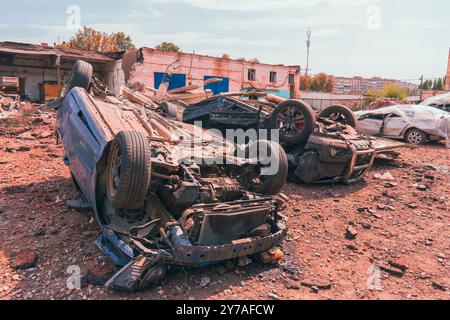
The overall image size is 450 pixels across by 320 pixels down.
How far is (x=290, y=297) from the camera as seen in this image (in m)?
3.14

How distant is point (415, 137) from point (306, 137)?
20.1 feet

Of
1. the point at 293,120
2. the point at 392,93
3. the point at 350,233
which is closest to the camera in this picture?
the point at 350,233

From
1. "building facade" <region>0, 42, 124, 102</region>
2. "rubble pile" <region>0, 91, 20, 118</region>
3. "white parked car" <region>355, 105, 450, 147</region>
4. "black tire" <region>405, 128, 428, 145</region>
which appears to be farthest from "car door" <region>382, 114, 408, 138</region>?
"rubble pile" <region>0, 91, 20, 118</region>

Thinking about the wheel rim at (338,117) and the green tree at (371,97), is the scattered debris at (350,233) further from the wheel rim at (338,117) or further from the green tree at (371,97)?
the green tree at (371,97)

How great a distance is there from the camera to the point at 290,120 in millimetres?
6551

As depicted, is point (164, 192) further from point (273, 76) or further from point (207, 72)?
point (273, 76)

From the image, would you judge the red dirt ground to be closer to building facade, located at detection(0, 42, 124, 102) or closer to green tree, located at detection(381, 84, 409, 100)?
building facade, located at detection(0, 42, 124, 102)

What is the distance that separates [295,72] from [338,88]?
45627 millimetres


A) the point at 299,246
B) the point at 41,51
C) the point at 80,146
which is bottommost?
the point at 299,246

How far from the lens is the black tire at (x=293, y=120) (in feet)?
20.6

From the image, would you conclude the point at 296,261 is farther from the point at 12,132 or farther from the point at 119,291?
the point at 12,132

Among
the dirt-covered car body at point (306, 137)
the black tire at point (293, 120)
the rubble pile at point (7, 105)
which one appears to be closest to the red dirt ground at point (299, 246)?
the dirt-covered car body at point (306, 137)

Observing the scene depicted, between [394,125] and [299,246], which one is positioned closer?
[299,246]

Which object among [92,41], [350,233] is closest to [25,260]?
[350,233]
